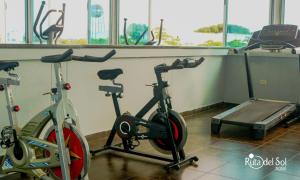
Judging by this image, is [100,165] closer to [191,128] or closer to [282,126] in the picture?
[191,128]

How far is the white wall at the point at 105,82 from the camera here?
3998 millimetres

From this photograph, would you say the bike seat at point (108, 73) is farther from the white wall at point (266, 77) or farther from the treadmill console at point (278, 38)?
the white wall at point (266, 77)

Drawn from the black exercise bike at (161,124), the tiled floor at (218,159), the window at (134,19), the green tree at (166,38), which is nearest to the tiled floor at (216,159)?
the tiled floor at (218,159)

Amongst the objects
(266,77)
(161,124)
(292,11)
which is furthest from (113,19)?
(292,11)

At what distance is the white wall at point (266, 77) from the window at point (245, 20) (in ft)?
2.97

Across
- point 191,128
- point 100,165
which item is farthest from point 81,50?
point 191,128

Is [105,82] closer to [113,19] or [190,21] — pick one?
[113,19]

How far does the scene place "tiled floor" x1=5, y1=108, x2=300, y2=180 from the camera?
369 centimetres

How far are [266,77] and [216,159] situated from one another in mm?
3544

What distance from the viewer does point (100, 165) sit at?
398 cm

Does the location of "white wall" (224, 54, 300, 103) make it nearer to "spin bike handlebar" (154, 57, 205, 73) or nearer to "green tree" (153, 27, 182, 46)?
"green tree" (153, 27, 182, 46)

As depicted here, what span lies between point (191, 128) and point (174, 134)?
5.54 feet

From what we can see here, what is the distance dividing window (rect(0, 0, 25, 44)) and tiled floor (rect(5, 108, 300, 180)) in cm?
154

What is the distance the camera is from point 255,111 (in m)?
5.91
